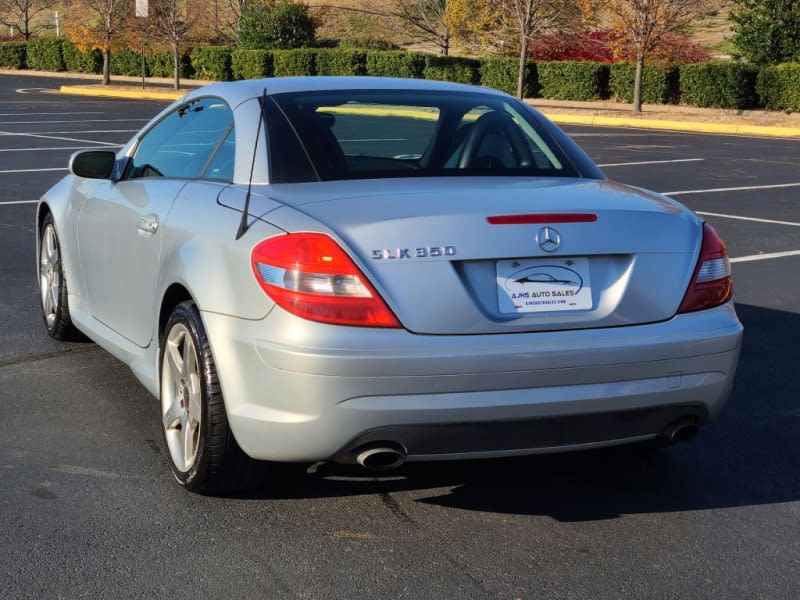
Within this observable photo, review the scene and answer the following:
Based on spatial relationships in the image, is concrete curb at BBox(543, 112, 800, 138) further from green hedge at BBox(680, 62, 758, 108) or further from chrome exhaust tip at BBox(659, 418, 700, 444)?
chrome exhaust tip at BBox(659, 418, 700, 444)

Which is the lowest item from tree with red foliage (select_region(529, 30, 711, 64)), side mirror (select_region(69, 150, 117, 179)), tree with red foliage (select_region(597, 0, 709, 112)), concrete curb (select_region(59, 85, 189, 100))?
concrete curb (select_region(59, 85, 189, 100))

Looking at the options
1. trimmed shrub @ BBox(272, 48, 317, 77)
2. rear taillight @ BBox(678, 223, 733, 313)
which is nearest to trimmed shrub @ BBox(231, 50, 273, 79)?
trimmed shrub @ BBox(272, 48, 317, 77)

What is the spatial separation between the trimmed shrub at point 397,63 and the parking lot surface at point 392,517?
38463 millimetres

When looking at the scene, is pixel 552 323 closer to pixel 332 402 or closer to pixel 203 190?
pixel 332 402

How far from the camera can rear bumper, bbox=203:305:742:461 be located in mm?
3707

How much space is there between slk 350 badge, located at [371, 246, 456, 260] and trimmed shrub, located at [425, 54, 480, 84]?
128 feet

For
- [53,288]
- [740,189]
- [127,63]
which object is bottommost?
[740,189]

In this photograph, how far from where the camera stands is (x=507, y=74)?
41.0m

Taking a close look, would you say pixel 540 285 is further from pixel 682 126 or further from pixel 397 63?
pixel 397 63

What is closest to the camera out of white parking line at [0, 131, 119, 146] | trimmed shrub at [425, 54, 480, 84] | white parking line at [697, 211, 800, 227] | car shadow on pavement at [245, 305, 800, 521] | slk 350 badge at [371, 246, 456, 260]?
slk 350 badge at [371, 246, 456, 260]

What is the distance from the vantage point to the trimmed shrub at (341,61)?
4594 centimetres

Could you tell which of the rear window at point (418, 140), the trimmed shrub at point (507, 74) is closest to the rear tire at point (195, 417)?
the rear window at point (418, 140)

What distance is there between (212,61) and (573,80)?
18.3m

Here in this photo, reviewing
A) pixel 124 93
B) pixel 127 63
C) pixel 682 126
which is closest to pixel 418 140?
pixel 682 126
